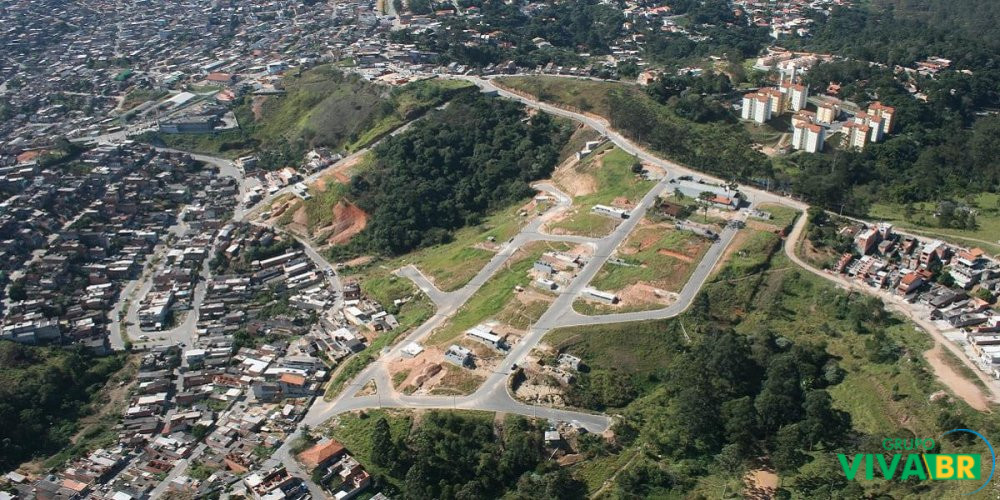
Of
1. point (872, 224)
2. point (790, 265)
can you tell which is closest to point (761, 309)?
point (790, 265)

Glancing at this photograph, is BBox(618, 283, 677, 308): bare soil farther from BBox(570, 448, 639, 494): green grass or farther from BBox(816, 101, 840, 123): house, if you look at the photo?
BBox(816, 101, 840, 123): house

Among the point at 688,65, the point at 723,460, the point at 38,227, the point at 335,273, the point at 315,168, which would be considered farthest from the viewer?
the point at 688,65

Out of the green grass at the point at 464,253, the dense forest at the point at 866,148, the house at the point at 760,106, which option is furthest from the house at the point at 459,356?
the house at the point at 760,106

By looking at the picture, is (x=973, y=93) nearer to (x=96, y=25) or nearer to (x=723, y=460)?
(x=723, y=460)

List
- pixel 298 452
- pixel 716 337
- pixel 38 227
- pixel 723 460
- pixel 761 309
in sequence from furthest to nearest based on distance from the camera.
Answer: pixel 38 227 → pixel 761 309 → pixel 716 337 → pixel 298 452 → pixel 723 460

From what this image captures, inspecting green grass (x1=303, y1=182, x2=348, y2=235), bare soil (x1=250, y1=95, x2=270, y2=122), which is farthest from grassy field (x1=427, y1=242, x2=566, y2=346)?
bare soil (x1=250, y1=95, x2=270, y2=122)

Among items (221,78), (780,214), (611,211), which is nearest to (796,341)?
(780,214)
